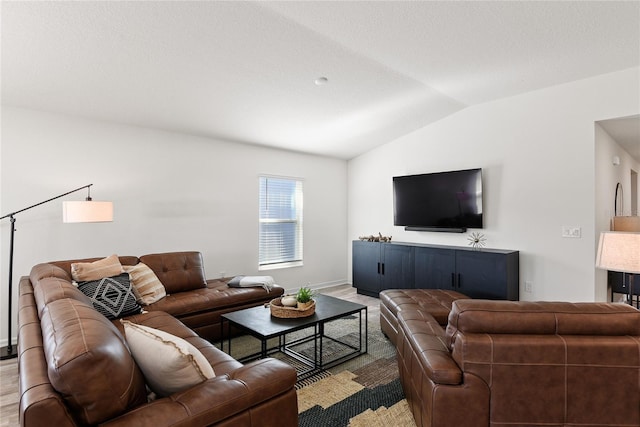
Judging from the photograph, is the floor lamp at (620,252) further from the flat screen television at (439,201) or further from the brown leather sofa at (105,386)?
the flat screen television at (439,201)

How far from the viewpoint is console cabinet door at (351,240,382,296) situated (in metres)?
5.17

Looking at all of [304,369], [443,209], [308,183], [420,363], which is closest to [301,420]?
[304,369]

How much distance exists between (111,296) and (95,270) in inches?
13.9

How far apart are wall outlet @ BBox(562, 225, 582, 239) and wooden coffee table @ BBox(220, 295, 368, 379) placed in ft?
8.31

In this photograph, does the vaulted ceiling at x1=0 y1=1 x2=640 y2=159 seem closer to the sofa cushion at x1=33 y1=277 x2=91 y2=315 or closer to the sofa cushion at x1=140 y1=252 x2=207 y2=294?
the sofa cushion at x1=140 y1=252 x2=207 y2=294

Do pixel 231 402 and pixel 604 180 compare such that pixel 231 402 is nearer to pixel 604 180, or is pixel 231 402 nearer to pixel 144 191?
pixel 144 191

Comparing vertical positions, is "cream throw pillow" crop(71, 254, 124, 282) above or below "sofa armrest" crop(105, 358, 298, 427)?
above

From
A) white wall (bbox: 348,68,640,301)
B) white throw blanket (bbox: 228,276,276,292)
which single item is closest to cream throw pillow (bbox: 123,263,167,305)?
white throw blanket (bbox: 228,276,276,292)

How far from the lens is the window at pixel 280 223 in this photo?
5.20 m

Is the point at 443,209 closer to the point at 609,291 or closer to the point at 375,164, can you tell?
the point at 375,164

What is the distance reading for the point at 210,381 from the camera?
1388mm

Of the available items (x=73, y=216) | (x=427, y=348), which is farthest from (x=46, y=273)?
(x=427, y=348)

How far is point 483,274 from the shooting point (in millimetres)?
3947

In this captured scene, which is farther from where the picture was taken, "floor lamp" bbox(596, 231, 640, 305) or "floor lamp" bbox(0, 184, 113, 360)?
"floor lamp" bbox(0, 184, 113, 360)
